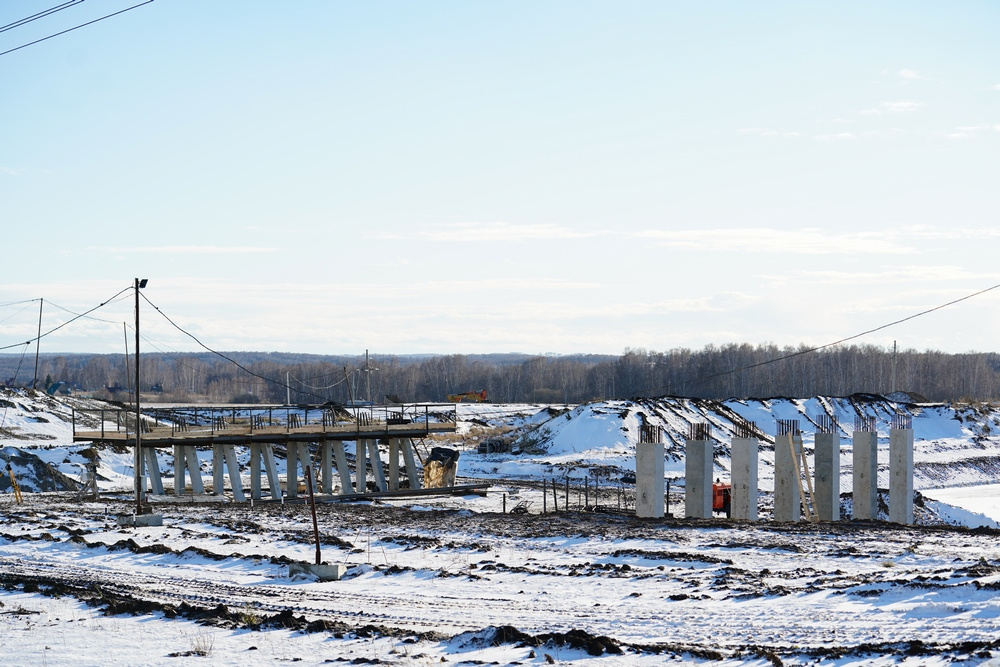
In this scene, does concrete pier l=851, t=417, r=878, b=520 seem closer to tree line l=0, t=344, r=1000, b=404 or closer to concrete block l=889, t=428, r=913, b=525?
concrete block l=889, t=428, r=913, b=525

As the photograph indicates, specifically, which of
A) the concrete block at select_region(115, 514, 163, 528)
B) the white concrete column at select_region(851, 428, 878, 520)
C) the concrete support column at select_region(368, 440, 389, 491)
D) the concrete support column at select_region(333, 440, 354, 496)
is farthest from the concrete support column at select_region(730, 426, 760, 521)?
the concrete block at select_region(115, 514, 163, 528)

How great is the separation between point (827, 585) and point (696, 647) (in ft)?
16.3

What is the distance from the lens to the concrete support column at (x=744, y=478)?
98.1ft

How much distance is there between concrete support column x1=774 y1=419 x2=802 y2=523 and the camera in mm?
30656

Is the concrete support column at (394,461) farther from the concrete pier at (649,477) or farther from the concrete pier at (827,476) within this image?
the concrete pier at (827,476)

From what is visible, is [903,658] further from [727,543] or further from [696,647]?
[727,543]

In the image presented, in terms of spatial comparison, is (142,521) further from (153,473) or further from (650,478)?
(650,478)

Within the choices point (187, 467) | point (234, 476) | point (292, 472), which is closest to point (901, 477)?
point (292, 472)

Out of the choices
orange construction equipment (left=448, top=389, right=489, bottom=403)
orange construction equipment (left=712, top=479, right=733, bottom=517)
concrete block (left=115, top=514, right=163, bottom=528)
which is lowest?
orange construction equipment (left=712, top=479, right=733, bottom=517)

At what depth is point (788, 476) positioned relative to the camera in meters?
30.8

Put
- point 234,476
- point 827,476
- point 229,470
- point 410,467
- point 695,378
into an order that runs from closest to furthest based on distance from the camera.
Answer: point 827,476, point 234,476, point 229,470, point 410,467, point 695,378

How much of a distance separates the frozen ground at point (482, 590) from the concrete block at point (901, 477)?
18.6ft

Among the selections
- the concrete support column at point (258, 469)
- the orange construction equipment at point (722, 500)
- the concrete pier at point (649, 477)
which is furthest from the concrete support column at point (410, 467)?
the orange construction equipment at point (722, 500)

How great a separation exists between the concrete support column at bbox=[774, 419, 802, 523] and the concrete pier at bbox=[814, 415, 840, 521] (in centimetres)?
63
